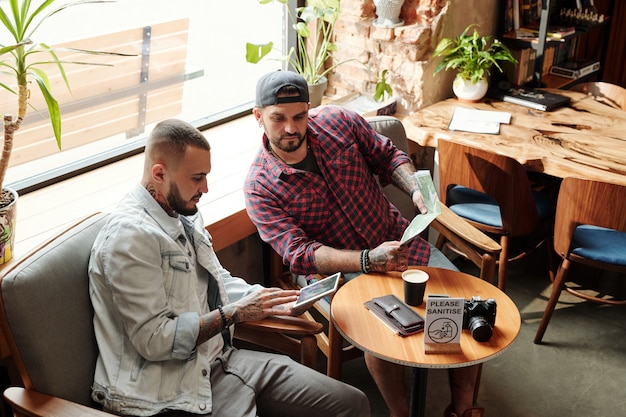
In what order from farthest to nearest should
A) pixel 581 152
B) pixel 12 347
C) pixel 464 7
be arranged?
pixel 464 7 → pixel 581 152 → pixel 12 347

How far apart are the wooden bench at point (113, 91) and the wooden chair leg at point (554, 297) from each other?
192cm

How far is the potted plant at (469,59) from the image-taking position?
3.40 meters

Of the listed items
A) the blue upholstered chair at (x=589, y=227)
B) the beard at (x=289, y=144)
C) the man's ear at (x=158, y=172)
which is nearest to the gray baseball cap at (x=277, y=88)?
the beard at (x=289, y=144)

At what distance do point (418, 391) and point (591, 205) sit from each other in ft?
3.59

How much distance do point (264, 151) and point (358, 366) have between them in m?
1.04

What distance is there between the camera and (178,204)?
1907 mm

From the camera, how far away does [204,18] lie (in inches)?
130

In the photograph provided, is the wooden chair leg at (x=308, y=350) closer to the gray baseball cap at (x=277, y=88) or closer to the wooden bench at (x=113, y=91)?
the gray baseball cap at (x=277, y=88)

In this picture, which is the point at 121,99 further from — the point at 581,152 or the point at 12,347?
the point at 581,152

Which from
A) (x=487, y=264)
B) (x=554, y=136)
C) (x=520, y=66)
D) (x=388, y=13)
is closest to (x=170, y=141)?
(x=487, y=264)

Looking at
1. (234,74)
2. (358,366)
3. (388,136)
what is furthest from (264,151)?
(234,74)

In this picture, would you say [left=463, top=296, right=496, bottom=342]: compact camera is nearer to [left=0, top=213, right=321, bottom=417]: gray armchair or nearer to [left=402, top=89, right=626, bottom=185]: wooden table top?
[left=0, top=213, right=321, bottom=417]: gray armchair

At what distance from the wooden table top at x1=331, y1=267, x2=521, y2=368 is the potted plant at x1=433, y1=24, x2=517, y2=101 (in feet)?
4.82

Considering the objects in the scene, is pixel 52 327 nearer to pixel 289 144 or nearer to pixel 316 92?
pixel 289 144
